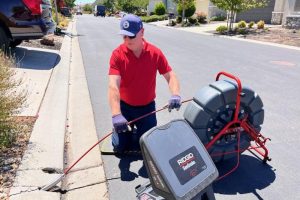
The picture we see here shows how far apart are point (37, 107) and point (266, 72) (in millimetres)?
6068

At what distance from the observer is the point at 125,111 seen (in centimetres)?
396

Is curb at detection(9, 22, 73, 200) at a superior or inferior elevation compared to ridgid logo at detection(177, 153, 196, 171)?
inferior

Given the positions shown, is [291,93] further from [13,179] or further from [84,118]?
[13,179]

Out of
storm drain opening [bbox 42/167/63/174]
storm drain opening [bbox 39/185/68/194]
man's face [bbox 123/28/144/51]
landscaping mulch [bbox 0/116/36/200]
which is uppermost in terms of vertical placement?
man's face [bbox 123/28/144/51]

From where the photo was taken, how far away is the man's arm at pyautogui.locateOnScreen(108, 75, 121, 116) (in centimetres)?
324

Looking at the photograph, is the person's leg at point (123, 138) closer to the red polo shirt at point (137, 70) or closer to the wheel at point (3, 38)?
the red polo shirt at point (137, 70)

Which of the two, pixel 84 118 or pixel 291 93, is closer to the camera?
pixel 84 118

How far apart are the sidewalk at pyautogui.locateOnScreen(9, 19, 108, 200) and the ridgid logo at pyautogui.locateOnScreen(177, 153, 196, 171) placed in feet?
4.10

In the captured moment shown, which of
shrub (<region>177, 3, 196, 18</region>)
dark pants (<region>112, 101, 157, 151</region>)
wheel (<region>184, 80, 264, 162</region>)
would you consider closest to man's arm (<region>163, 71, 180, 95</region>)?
wheel (<region>184, 80, 264, 162</region>)

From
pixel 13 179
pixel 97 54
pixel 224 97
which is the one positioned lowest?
pixel 97 54

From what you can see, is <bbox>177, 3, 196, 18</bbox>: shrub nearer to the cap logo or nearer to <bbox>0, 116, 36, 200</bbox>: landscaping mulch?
<bbox>0, 116, 36, 200</bbox>: landscaping mulch

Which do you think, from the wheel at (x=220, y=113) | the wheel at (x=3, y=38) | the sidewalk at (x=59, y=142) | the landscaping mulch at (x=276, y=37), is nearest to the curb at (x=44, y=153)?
the sidewalk at (x=59, y=142)

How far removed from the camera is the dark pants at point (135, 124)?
393cm

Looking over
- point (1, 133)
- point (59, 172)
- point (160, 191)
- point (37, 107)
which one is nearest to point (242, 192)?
point (160, 191)
